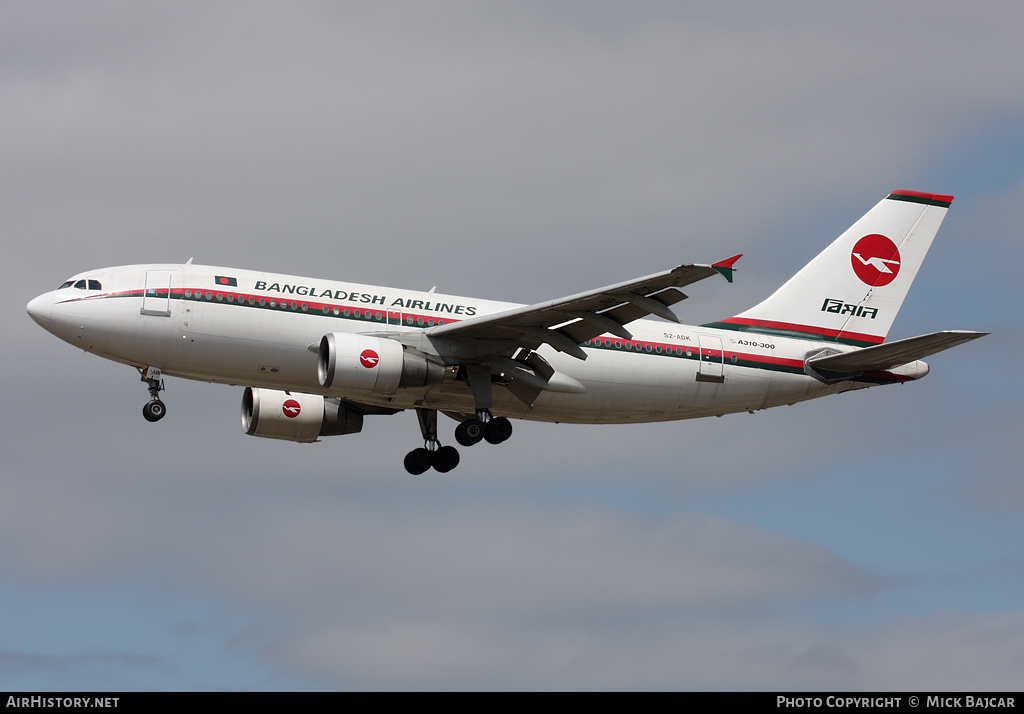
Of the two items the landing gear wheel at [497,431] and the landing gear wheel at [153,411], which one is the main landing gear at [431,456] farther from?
the landing gear wheel at [153,411]

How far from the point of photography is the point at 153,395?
38219 millimetres

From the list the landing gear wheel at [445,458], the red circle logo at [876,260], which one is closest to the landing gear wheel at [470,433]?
the landing gear wheel at [445,458]

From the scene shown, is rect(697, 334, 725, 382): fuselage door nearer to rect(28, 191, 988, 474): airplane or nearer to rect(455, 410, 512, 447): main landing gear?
rect(28, 191, 988, 474): airplane

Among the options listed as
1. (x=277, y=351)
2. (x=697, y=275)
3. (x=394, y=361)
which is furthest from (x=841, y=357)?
(x=277, y=351)

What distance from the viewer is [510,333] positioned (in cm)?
3838

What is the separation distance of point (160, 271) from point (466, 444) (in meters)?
9.59

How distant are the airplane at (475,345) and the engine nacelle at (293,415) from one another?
0.14 ft

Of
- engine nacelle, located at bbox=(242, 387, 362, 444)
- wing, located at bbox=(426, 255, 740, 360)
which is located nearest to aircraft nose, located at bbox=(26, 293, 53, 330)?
engine nacelle, located at bbox=(242, 387, 362, 444)

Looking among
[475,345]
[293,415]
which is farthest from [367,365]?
[293,415]

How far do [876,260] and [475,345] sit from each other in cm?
1460

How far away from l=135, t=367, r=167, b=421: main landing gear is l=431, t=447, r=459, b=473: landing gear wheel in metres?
8.84

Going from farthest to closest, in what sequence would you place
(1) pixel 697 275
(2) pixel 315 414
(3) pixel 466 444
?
1. (2) pixel 315 414
2. (3) pixel 466 444
3. (1) pixel 697 275
